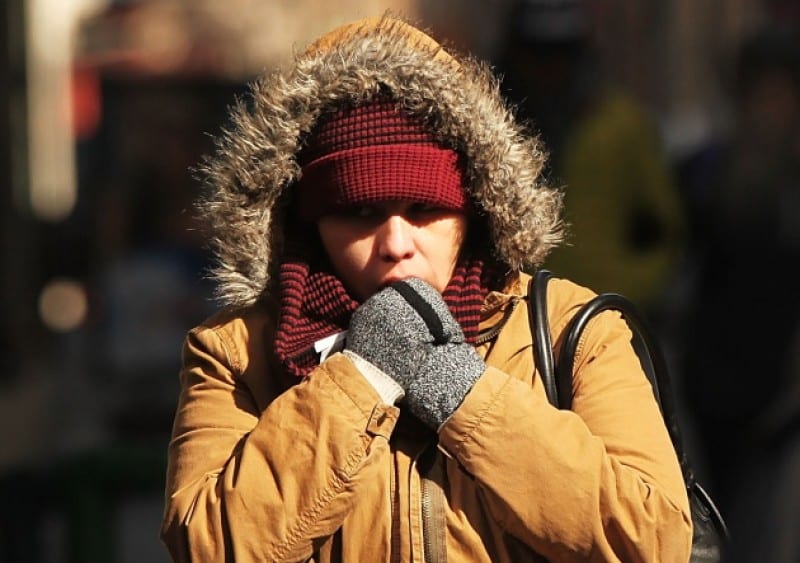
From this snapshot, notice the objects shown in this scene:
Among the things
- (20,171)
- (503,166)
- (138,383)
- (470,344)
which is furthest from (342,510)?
(20,171)

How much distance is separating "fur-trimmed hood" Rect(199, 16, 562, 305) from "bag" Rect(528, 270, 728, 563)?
14 cm

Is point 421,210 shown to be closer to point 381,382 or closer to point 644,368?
point 381,382

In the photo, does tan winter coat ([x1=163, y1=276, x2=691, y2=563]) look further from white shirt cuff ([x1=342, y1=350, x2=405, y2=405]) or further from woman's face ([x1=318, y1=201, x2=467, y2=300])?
woman's face ([x1=318, y1=201, x2=467, y2=300])

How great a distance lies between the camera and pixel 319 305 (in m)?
2.80

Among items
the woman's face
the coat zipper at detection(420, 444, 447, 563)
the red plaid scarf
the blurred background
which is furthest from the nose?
the blurred background

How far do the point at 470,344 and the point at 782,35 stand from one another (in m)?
3.30

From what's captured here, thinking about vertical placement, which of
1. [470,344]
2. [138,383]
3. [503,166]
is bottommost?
[138,383]

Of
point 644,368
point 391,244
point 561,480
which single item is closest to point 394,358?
point 391,244

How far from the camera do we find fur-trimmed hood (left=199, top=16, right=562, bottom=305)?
2801 mm

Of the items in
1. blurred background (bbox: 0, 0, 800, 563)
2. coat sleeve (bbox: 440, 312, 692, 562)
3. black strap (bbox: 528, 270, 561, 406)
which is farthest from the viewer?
blurred background (bbox: 0, 0, 800, 563)

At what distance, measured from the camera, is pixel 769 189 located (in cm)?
555

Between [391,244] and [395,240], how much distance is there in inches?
0.4

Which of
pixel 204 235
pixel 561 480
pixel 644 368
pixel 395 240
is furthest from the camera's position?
pixel 204 235

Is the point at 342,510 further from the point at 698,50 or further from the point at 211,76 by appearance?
the point at 698,50
